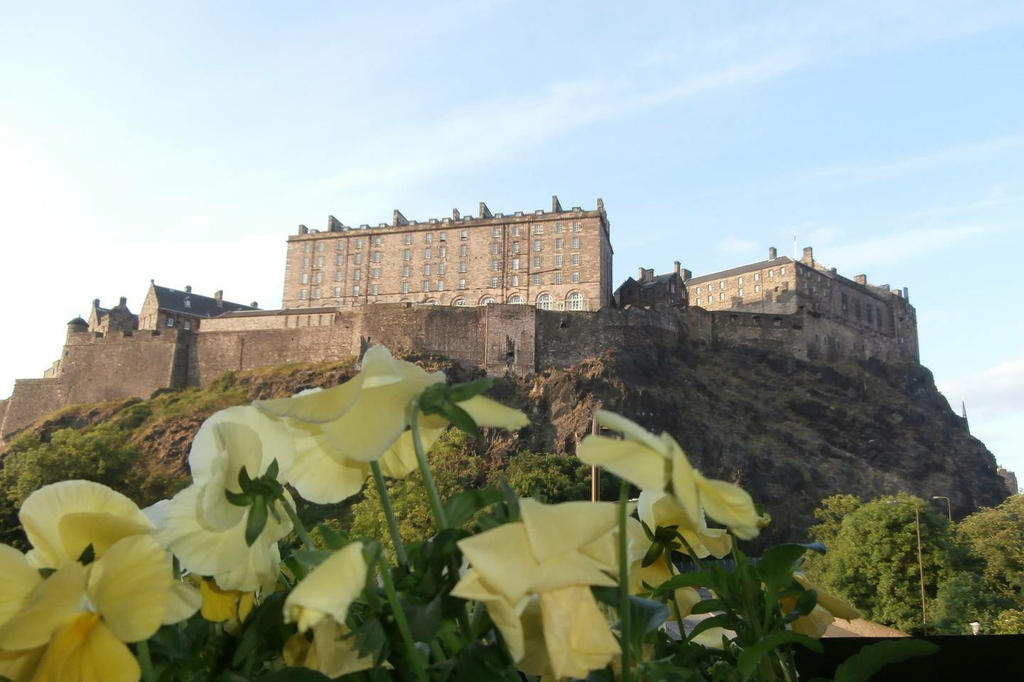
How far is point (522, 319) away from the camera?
42719mm

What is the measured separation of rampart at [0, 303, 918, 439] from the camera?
139 feet

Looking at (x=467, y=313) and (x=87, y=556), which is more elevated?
(x=467, y=313)

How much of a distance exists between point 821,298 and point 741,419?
19.0 m

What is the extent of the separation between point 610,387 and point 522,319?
593cm

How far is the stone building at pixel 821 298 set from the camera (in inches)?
2319

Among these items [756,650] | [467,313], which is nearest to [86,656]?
[756,650]

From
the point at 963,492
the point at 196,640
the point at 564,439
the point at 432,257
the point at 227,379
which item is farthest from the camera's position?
the point at 432,257

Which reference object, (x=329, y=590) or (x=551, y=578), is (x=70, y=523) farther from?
(x=551, y=578)

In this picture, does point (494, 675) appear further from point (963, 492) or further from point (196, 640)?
point (963, 492)

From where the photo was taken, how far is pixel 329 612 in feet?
1.69

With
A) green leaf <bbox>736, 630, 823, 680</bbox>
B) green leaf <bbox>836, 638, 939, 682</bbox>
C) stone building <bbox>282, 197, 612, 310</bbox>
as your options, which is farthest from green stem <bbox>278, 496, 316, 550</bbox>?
stone building <bbox>282, 197, 612, 310</bbox>

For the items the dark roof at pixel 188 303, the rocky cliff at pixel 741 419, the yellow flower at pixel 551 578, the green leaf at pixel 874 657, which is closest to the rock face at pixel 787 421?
the rocky cliff at pixel 741 419

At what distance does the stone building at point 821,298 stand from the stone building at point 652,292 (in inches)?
214

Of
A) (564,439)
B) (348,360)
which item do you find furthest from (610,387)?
(348,360)
